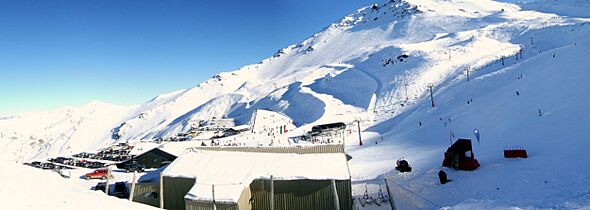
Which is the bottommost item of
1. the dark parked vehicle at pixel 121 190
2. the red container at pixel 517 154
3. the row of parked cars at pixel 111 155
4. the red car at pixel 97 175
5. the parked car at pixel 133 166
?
the dark parked vehicle at pixel 121 190

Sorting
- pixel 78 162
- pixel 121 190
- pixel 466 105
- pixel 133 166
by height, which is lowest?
pixel 121 190

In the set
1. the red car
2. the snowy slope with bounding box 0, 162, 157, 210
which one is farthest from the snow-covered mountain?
the red car

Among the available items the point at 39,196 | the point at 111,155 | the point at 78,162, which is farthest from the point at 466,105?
the point at 78,162

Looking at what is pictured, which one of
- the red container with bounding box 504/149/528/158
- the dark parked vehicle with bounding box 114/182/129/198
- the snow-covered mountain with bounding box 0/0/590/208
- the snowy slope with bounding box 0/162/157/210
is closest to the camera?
the snowy slope with bounding box 0/162/157/210

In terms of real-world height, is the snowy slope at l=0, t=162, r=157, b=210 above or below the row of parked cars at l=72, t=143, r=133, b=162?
A: below

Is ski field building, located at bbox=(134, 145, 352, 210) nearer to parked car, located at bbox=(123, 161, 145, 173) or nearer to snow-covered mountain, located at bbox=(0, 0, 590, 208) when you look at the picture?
snow-covered mountain, located at bbox=(0, 0, 590, 208)

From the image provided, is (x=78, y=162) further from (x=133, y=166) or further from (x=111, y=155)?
(x=133, y=166)

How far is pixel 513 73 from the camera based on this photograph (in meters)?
46.9

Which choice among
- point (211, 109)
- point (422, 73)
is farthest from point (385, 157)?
point (211, 109)

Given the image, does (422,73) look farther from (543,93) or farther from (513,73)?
(543,93)

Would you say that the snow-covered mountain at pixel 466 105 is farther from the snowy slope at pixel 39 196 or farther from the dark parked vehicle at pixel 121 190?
the dark parked vehicle at pixel 121 190

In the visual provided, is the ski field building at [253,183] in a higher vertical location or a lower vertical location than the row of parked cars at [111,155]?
lower

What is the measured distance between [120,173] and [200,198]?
812 inches

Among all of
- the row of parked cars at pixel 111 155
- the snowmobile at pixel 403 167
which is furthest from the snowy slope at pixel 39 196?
the row of parked cars at pixel 111 155
